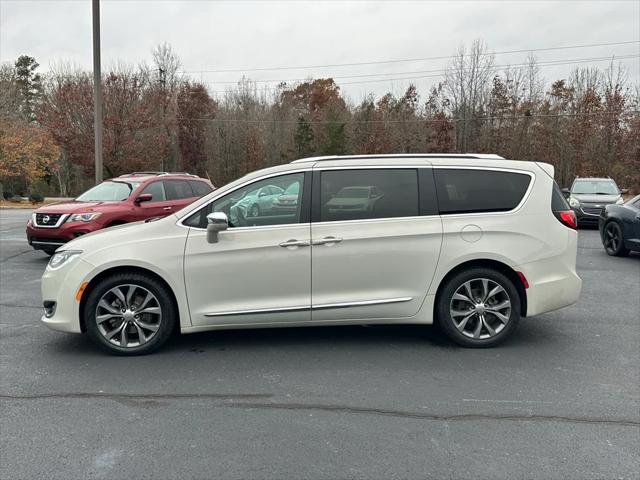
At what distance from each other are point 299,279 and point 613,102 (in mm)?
36736

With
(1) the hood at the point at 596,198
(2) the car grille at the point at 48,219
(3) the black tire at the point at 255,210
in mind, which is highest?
(1) the hood at the point at 596,198

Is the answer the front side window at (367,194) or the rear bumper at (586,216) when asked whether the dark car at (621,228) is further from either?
the front side window at (367,194)

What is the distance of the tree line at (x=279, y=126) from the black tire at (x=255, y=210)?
90.5 feet

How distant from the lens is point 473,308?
4965 mm

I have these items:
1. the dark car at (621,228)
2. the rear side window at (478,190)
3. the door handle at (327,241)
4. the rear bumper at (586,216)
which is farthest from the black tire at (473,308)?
the rear bumper at (586,216)

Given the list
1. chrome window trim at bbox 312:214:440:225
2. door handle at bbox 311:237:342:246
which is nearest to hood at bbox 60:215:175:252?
door handle at bbox 311:237:342:246

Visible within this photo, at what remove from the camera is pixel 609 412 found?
3.71 meters

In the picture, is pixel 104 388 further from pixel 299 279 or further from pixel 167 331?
pixel 299 279

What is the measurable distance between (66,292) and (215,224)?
4.97 ft

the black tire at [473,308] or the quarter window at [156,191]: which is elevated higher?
the quarter window at [156,191]

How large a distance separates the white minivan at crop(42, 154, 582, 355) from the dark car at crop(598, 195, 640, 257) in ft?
20.8

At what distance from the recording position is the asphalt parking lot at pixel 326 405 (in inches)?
119

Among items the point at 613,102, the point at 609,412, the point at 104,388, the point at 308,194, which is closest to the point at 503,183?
the point at 308,194

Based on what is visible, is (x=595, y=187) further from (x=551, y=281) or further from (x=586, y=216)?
(x=551, y=281)
